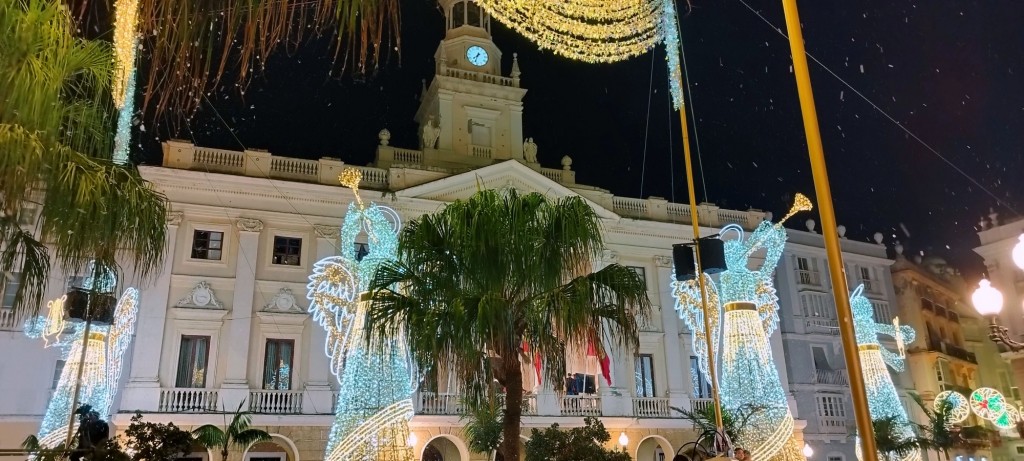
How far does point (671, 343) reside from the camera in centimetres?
2658

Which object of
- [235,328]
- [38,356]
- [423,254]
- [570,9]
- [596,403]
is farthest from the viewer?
[596,403]

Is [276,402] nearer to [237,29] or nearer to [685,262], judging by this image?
[685,262]

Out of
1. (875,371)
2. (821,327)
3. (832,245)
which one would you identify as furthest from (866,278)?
(832,245)

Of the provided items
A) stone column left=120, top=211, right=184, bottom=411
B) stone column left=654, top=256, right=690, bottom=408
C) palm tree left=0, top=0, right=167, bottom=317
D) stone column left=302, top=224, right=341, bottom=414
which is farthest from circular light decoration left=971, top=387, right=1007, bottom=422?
palm tree left=0, top=0, right=167, bottom=317

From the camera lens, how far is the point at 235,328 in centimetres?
2203

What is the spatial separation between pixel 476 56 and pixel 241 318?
549 inches

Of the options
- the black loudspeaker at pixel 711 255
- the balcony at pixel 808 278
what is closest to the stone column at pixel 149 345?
the black loudspeaker at pixel 711 255

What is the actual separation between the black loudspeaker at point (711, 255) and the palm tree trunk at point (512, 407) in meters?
3.33

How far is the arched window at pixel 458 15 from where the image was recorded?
30391 mm

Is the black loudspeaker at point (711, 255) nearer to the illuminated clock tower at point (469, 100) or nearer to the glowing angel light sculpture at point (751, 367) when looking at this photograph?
the glowing angel light sculpture at point (751, 367)

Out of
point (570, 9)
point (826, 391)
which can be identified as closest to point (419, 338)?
point (570, 9)

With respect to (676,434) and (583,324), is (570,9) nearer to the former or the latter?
(583,324)

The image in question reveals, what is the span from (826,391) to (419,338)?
24.1 m

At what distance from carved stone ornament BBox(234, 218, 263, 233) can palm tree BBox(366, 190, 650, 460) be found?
44.1ft
